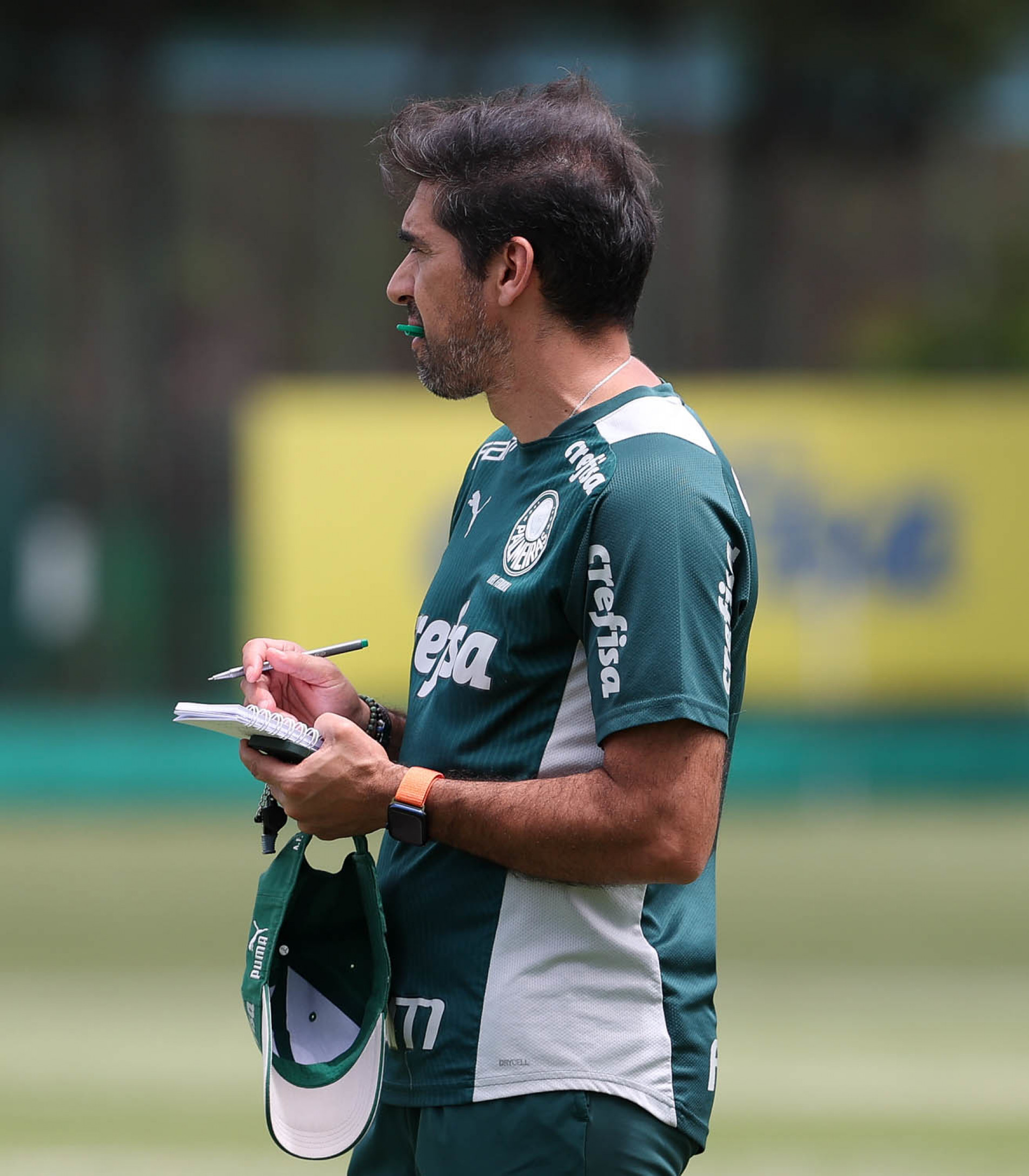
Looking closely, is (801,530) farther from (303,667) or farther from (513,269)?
(513,269)

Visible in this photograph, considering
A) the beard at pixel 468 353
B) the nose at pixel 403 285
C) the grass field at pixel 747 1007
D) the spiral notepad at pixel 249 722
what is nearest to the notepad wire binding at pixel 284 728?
the spiral notepad at pixel 249 722

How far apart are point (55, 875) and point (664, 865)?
31.1 feet

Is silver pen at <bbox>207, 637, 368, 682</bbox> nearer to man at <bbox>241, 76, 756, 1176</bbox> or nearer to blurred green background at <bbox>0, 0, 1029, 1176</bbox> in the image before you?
man at <bbox>241, 76, 756, 1176</bbox>

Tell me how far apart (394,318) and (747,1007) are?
1031 centimetres

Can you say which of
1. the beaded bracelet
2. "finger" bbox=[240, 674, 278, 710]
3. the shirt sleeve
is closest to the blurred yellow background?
the beaded bracelet

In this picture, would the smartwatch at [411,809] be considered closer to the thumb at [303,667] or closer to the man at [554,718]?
the man at [554,718]

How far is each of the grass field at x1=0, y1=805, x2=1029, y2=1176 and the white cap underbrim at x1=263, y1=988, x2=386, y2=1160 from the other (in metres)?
3.39

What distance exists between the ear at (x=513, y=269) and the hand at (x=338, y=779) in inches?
25.4

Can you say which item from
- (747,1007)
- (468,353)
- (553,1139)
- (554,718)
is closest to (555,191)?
(468,353)

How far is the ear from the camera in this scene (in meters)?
2.71

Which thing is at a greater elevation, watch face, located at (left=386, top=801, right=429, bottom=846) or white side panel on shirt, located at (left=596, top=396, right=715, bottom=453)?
white side panel on shirt, located at (left=596, top=396, right=715, bottom=453)

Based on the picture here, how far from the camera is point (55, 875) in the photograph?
11.5 m

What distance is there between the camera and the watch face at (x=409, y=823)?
2.62m

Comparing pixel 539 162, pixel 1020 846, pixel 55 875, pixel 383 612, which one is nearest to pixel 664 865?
pixel 539 162
